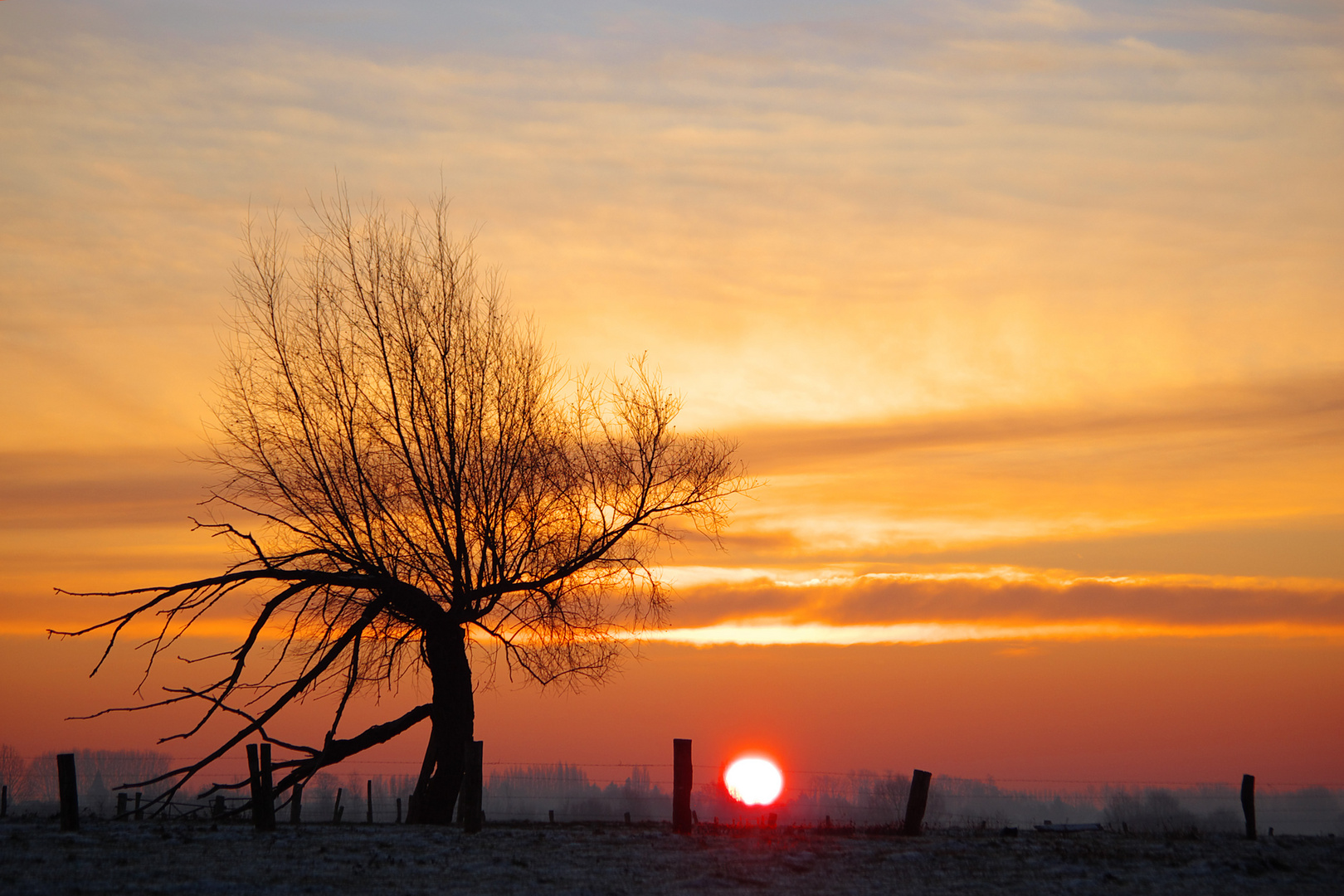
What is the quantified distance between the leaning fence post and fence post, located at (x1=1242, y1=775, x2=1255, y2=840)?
20478 mm

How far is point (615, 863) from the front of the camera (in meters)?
16.1

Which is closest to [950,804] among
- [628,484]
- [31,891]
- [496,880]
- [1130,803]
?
[1130,803]

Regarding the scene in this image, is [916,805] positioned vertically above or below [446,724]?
below

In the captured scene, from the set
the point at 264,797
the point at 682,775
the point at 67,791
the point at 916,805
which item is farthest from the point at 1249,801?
the point at 67,791

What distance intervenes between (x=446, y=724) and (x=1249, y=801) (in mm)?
16124

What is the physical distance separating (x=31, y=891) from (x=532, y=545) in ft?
41.2

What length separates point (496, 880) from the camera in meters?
14.5

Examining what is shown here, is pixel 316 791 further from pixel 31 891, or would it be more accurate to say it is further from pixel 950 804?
pixel 31 891

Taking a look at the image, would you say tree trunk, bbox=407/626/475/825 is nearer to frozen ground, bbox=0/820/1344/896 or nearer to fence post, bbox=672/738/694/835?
frozen ground, bbox=0/820/1344/896

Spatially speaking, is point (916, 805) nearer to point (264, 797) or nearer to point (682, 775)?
point (682, 775)

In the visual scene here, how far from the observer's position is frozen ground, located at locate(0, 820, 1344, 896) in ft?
45.5

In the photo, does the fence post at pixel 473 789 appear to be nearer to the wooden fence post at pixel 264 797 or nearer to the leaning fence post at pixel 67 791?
the wooden fence post at pixel 264 797

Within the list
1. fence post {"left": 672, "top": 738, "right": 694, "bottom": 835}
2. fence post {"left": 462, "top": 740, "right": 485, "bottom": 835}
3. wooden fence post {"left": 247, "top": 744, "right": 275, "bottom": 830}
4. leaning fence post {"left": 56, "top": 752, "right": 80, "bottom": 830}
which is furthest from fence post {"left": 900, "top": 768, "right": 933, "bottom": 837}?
leaning fence post {"left": 56, "top": 752, "right": 80, "bottom": 830}

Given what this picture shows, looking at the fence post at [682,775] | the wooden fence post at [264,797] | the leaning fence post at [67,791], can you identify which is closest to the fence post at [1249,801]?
the fence post at [682,775]
